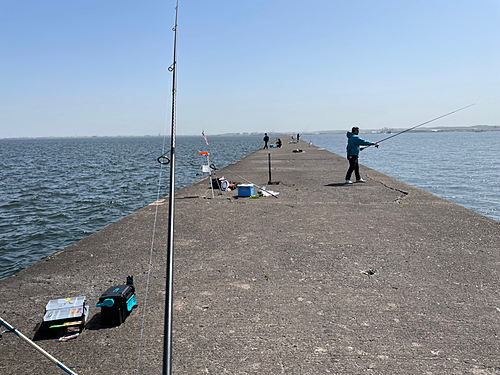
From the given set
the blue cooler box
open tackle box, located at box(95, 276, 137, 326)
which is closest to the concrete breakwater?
open tackle box, located at box(95, 276, 137, 326)

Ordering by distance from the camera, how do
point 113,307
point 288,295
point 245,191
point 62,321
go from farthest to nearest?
point 245,191 < point 288,295 < point 113,307 < point 62,321

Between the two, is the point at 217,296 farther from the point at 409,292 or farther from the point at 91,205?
the point at 91,205

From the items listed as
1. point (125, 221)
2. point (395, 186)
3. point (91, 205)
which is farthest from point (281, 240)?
point (91, 205)

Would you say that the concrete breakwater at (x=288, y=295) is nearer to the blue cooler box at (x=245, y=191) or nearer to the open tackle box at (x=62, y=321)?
the open tackle box at (x=62, y=321)

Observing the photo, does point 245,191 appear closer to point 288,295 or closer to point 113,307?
point 288,295

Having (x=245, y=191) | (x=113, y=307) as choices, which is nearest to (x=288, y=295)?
(x=113, y=307)

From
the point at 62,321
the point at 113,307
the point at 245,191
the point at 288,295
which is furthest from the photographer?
the point at 245,191

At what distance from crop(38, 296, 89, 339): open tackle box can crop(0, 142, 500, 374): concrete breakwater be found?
91mm

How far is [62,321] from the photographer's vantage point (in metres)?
3.23

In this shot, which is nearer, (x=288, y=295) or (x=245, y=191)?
(x=288, y=295)

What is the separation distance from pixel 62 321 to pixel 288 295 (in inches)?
86.4

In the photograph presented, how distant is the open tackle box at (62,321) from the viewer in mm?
3203

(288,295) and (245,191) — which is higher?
(245,191)

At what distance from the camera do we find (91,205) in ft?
47.1
